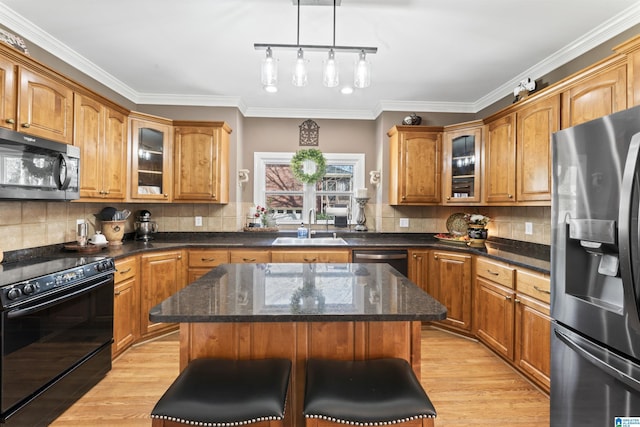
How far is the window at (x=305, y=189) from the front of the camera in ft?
14.3

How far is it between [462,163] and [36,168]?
3.74m

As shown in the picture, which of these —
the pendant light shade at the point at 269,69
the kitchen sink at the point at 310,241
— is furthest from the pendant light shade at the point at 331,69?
the kitchen sink at the point at 310,241

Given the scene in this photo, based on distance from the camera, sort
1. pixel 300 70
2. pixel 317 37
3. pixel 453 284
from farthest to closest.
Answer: pixel 453 284 → pixel 317 37 → pixel 300 70

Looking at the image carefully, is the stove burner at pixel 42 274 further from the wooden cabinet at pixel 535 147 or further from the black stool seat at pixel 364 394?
the wooden cabinet at pixel 535 147

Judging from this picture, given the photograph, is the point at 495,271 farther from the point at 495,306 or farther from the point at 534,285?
the point at 534,285

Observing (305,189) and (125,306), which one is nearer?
(125,306)

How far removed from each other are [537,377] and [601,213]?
1493mm

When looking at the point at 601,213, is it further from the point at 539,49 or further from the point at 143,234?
the point at 143,234

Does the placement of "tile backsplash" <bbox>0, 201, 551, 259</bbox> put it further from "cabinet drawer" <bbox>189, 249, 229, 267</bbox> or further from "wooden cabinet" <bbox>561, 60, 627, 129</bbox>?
"wooden cabinet" <bbox>561, 60, 627, 129</bbox>

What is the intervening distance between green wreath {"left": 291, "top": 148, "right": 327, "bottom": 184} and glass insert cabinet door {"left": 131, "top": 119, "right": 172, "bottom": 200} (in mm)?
1494

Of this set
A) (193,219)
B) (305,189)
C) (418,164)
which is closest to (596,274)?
(418,164)

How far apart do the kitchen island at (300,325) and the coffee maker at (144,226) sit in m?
2.39

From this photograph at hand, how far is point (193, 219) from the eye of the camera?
12.9 ft

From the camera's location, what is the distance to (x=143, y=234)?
3.61 metres
